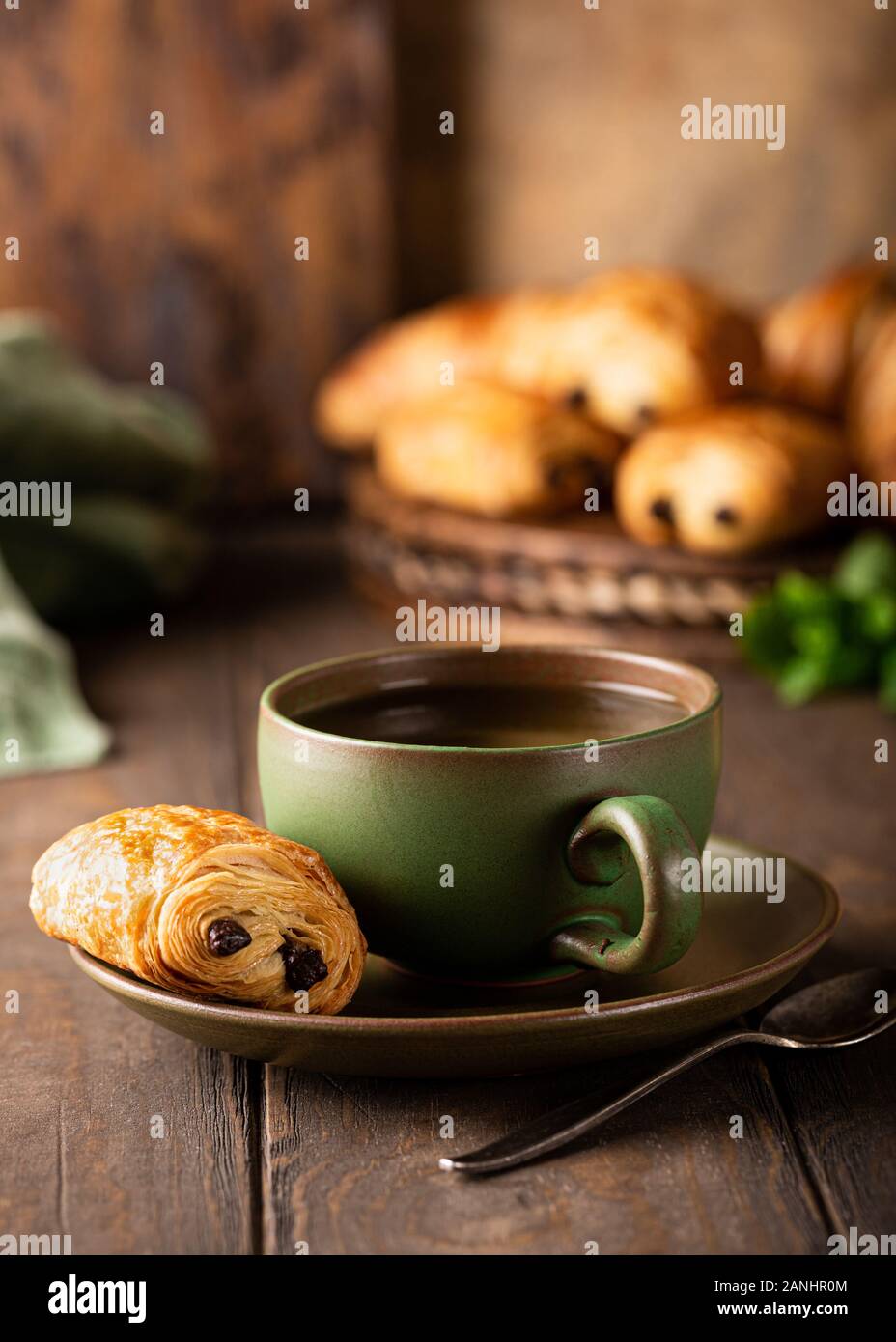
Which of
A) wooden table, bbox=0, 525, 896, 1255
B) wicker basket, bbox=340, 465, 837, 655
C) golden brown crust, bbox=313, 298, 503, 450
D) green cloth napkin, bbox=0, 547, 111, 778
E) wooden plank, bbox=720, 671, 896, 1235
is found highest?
golden brown crust, bbox=313, 298, 503, 450

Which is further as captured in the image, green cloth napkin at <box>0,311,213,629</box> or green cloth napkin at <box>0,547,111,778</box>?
green cloth napkin at <box>0,311,213,629</box>

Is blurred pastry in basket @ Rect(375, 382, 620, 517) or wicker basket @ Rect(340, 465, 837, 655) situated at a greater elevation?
blurred pastry in basket @ Rect(375, 382, 620, 517)

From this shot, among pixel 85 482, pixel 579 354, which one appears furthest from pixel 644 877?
pixel 85 482

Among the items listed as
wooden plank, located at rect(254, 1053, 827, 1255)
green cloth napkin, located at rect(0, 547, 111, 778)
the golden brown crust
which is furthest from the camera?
the golden brown crust

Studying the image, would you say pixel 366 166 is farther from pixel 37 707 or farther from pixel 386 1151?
pixel 386 1151

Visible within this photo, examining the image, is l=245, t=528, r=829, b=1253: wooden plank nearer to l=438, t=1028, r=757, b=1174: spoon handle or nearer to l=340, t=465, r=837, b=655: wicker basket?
l=438, t=1028, r=757, b=1174: spoon handle

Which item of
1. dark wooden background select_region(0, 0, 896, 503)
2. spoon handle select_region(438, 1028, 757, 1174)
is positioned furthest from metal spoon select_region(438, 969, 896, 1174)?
dark wooden background select_region(0, 0, 896, 503)

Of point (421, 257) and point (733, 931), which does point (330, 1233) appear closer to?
point (733, 931)

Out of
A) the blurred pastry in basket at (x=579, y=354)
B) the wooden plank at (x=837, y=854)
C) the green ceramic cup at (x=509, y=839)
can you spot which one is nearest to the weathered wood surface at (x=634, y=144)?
the blurred pastry in basket at (x=579, y=354)
